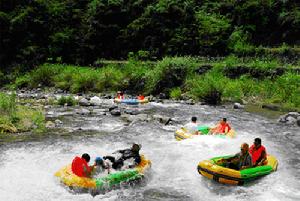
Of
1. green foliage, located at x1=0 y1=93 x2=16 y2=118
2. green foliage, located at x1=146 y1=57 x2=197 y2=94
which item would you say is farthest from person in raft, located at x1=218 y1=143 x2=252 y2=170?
green foliage, located at x1=146 y1=57 x2=197 y2=94

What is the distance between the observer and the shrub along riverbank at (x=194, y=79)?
24.0 metres

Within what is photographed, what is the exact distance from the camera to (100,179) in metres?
10.6

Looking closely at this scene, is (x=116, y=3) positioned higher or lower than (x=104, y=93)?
higher

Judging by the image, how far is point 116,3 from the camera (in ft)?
123

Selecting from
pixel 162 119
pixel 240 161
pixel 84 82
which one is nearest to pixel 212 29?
pixel 84 82

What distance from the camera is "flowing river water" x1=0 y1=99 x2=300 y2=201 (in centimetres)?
1055

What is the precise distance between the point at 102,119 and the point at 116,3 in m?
20.2

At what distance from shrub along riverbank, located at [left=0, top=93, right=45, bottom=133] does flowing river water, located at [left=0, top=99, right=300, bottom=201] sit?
3.26 ft

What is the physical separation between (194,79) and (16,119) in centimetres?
1259

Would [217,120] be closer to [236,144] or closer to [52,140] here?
[236,144]

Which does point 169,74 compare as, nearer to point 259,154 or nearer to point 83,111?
point 83,111

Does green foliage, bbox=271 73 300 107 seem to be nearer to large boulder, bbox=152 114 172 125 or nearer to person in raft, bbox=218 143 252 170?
large boulder, bbox=152 114 172 125

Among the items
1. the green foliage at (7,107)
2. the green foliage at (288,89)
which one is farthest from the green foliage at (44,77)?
the green foliage at (288,89)

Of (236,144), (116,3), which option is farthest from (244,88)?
(116,3)
